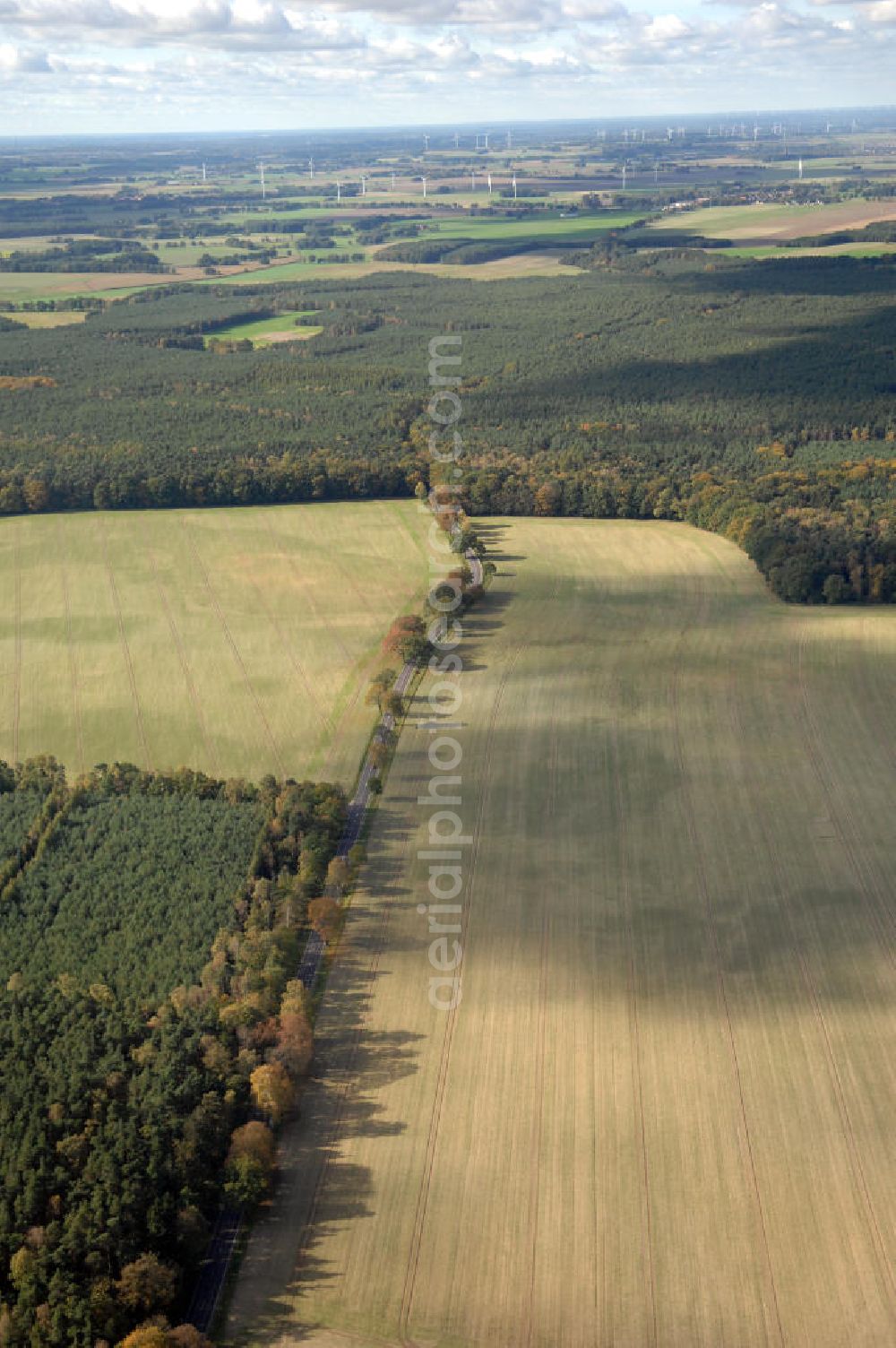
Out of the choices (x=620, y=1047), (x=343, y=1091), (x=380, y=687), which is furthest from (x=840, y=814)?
(x=343, y=1091)

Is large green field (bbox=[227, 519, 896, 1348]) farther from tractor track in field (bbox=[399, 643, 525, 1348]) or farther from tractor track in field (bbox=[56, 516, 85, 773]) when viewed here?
tractor track in field (bbox=[56, 516, 85, 773])

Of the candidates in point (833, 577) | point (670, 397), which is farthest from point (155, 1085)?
point (670, 397)

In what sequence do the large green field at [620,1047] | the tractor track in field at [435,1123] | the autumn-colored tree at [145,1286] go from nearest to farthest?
1. the autumn-colored tree at [145,1286]
2. the tractor track in field at [435,1123]
3. the large green field at [620,1047]

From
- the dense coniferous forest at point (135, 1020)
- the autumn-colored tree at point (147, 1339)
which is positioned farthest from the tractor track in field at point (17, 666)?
the autumn-colored tree at point (147, 1339)

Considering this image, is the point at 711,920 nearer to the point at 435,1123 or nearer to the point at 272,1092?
the point at 435,1123

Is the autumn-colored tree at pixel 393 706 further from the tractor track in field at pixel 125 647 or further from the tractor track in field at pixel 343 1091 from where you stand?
the tractor track in field at pixel 343 1091

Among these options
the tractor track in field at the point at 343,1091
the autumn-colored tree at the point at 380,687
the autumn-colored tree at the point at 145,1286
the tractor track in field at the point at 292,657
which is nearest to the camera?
the autumn-colored tree at the point at 145,1286

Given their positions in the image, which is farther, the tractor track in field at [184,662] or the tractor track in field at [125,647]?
the tractor track in field at [125,647]
